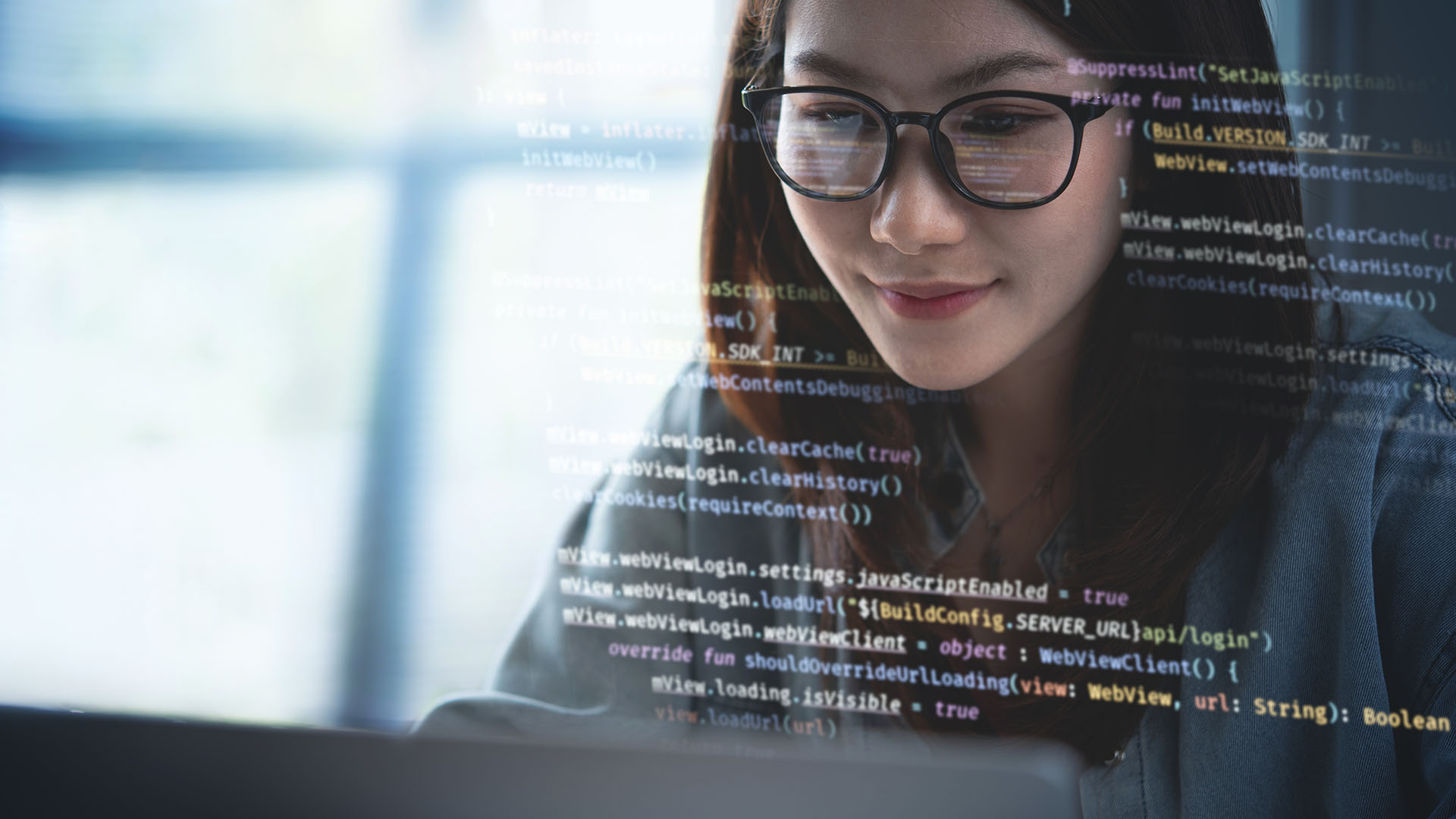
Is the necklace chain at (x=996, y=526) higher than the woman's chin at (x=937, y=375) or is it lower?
lower

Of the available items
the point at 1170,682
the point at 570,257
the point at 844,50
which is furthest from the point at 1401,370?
the point at 570,257

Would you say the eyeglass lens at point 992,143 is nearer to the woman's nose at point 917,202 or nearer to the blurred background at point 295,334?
the woman's nose at point 917,202

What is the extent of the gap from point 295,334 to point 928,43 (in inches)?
18.3

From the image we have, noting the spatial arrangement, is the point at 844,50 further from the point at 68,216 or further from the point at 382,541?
the point at 68,216

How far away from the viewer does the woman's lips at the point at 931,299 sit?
529 mm

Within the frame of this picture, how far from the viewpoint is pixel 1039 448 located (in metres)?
0.57

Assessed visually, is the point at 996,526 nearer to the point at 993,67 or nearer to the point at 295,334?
the point at 993,67

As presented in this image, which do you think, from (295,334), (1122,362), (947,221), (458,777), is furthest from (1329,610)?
(295,334)

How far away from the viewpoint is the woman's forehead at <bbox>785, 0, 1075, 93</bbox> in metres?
0.48

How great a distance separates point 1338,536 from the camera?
0.50 m

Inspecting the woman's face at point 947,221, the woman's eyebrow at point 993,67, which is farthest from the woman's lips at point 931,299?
the woman's eyebrow at point 993,67

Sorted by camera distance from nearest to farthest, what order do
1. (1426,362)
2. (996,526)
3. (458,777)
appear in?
(458,777) < (1426,362) < (996,526)

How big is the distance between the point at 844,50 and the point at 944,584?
0.31 meters

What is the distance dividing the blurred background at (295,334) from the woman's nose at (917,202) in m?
0.14
